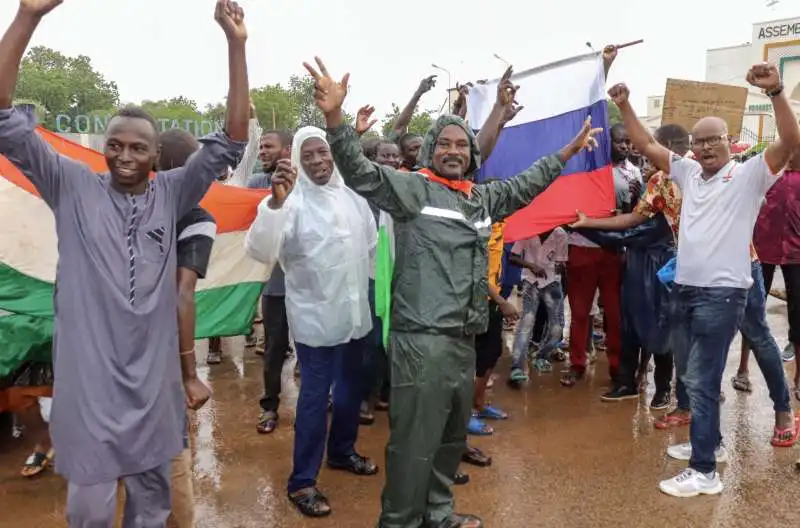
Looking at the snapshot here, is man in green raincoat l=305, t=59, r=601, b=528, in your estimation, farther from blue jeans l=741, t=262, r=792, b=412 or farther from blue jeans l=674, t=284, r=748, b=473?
blue jeans l=741, t=262, r=792, b=412

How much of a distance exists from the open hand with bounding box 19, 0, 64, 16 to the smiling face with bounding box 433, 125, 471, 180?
163 centimetres

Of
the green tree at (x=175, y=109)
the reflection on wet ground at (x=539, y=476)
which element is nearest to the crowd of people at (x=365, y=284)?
the reflection on wet ground at (x=539, y=476)

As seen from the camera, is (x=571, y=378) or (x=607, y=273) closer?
(x=607, y=273)

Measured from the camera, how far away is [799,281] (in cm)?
552

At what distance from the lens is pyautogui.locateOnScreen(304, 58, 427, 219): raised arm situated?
8.46ft

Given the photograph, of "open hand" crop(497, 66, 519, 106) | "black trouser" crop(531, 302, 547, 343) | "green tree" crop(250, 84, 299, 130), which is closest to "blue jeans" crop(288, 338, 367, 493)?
"open hand" crop(497, 66, 519, 106)

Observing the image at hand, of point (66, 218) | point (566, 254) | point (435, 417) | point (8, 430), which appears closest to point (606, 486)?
point (435, 417)

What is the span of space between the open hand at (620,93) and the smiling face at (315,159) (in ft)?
5.75

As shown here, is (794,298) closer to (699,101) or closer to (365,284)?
(699,101)

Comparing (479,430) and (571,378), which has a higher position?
(571,378)

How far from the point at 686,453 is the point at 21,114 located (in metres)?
4.03

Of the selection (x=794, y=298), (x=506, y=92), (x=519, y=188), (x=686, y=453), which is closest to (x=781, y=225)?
(x=794, y=298)

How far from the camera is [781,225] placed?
5.55m

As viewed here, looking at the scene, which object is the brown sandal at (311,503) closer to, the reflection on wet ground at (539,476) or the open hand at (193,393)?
the reflection on wet ground at (539,476)
